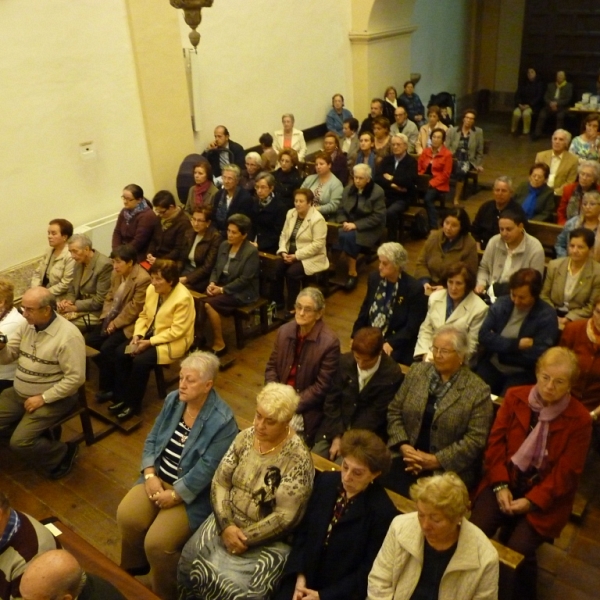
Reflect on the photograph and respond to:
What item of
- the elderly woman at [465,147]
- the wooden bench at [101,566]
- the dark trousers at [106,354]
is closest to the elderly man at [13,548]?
the wooden bench at [101,566]

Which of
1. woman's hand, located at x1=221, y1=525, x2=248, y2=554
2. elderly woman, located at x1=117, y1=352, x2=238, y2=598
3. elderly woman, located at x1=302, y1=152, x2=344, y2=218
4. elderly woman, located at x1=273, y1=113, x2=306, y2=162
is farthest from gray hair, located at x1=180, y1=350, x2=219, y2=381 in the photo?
elderly woman, located at x1=273, y1=113, x2=306, y2=162

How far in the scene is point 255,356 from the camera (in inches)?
195

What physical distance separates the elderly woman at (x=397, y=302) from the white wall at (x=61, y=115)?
312 cm

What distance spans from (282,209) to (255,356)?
1.49 m

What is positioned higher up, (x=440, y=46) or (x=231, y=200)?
(x=440, y=46)

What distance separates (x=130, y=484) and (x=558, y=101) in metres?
10.1

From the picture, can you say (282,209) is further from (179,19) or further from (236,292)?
(179,19)

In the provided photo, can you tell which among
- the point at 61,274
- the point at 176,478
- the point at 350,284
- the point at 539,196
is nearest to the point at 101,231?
the point at 61,274

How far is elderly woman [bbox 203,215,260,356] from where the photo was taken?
15.8 feet

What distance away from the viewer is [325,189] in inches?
237

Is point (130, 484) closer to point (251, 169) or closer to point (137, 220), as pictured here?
point (137, 220)

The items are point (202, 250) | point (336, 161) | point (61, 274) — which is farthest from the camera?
point (336, 161)

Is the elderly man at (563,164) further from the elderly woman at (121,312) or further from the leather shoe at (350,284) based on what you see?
the elderly woman at (121,312)

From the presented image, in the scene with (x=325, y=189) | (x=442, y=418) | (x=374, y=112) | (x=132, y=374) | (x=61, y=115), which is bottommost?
(x=132, y=374)
